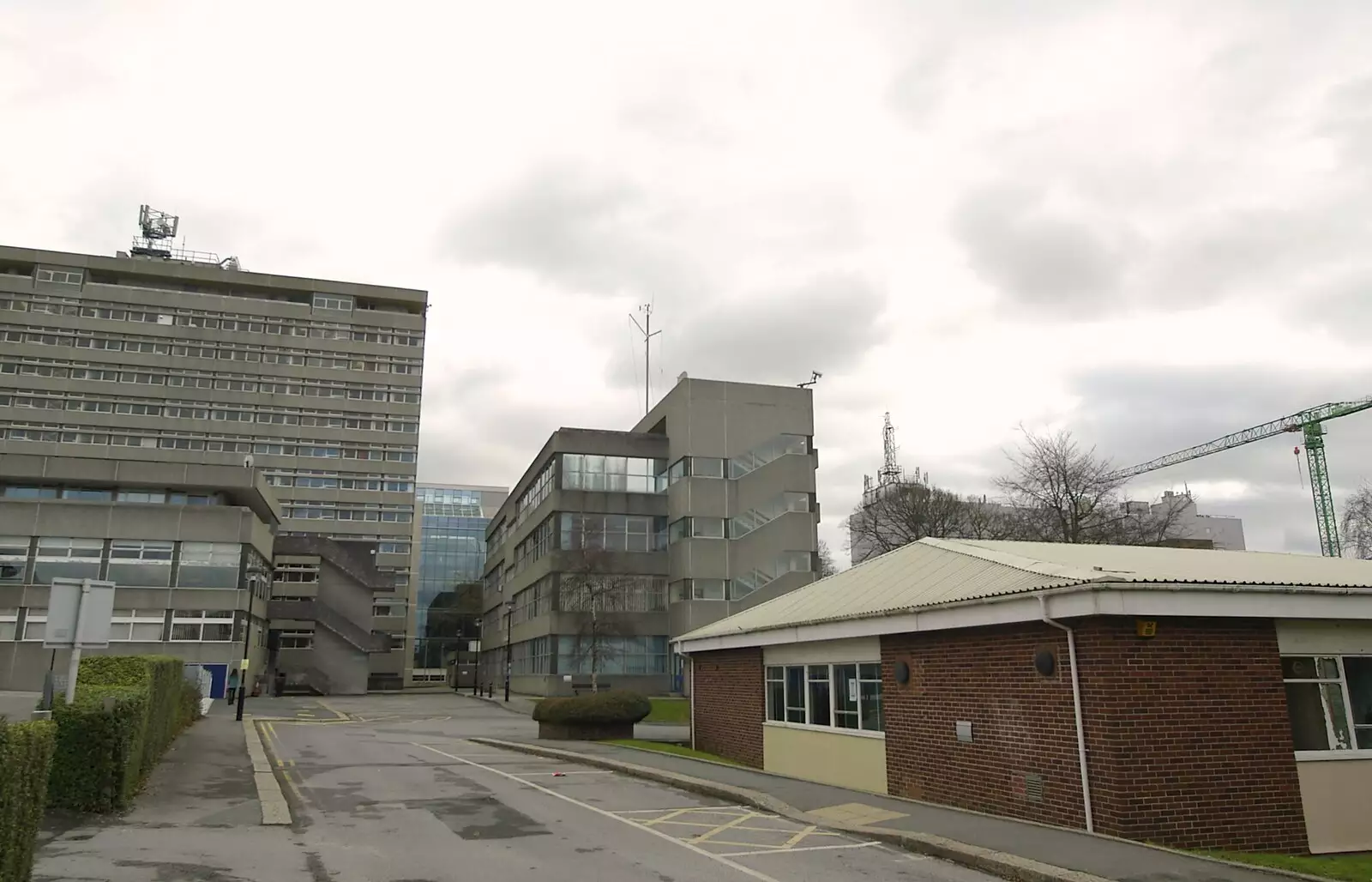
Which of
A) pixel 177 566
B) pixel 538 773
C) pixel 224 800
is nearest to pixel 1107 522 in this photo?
pixel 538 773

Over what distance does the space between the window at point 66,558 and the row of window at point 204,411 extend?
38.6 m

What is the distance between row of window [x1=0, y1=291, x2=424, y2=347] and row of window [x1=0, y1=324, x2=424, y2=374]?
1556mm

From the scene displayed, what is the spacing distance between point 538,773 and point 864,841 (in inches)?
366

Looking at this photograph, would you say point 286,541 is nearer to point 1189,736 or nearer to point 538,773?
point 538,773

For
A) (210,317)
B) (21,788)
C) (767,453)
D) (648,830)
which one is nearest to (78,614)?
(21,788)

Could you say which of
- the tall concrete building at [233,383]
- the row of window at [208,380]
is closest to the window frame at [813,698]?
the tall concrete building at [233,383]

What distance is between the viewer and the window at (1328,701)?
11789 millimetres

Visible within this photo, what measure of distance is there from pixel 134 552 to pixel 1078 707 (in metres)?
48.3

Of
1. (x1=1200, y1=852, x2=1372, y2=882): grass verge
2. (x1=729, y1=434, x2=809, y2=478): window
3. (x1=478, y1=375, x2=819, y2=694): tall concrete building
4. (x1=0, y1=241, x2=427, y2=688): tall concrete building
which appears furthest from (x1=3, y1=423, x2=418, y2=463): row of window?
(x1=1200, y1=852, x2=1372, y2=882): grass verge

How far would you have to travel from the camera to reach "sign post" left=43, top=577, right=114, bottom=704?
31.4 feet

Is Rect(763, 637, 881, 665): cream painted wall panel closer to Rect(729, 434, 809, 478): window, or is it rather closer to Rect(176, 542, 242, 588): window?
Rect(729, 434, 809, 478): window

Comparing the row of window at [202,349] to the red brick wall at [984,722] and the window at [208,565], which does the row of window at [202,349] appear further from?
the red brick wall at [984,722]

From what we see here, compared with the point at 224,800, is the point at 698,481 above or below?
above

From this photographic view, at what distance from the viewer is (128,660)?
17188mm
